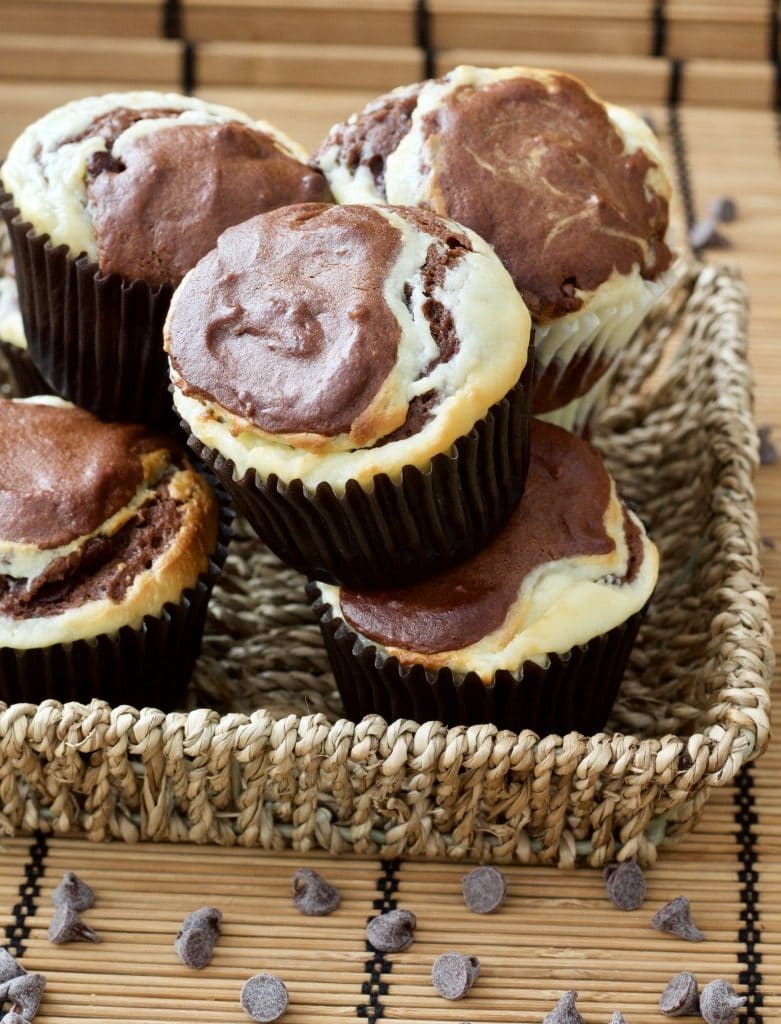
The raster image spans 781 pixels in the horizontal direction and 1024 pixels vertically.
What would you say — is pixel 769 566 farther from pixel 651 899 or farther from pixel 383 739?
pixel 383 739

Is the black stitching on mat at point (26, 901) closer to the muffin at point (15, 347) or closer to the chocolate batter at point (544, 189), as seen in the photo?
the muffin at point (15, 347)

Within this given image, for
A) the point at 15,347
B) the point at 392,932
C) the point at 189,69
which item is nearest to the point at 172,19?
the point at 189,69

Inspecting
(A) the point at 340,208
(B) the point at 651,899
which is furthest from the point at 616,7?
(B) the point at 651,899

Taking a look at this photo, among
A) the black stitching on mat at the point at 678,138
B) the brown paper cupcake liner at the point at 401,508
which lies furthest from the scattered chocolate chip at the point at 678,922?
the black stitching on mat at the point at 678,138

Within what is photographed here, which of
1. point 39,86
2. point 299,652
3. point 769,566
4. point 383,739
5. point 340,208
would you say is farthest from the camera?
point 39,86

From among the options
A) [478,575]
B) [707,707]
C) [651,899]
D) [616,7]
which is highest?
[616,7]

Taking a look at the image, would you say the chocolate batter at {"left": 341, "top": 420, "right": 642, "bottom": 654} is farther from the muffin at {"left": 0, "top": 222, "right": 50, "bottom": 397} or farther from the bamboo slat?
the bamboo slat
